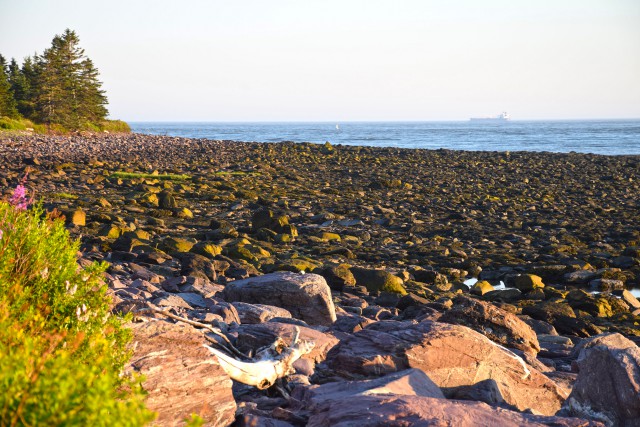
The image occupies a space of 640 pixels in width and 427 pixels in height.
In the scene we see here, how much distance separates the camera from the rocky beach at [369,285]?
4762 millimetres

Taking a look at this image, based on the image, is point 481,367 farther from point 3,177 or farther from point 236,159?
point 236,159

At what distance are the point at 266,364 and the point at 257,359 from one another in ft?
0.64

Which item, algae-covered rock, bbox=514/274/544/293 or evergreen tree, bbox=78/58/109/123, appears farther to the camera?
evergreen tree, bbox=78/58/109/123

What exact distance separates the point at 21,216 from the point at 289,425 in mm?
2921

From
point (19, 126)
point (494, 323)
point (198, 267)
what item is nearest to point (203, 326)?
point (494, 323)

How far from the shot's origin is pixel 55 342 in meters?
3.32

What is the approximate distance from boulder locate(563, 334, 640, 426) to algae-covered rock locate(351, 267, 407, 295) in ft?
19.4

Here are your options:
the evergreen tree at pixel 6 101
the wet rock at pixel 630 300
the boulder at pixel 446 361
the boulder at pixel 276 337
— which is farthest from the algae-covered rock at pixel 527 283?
the evergreen tree at pixel 6 101

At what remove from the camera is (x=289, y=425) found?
464 centimetres

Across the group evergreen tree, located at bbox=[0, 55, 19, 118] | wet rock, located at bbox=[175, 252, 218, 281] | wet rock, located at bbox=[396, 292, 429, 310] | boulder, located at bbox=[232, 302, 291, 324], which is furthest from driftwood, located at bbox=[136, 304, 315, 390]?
evergreen tree, located at bbox=[0, 55, 19, 118]

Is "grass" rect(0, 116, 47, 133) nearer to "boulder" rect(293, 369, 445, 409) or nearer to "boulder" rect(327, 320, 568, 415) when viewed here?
"boulder" rect(327, 320, 568, 415)

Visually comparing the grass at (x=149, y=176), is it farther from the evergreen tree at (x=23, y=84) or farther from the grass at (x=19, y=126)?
the evergreen tree at (x=23, y=84)

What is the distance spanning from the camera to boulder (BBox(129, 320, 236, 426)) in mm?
4352

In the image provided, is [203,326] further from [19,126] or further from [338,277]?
[19,126]
